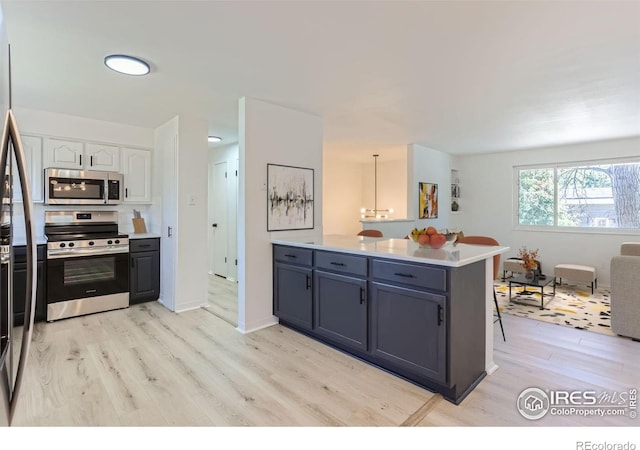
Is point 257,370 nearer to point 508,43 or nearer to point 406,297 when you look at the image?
point 406,297

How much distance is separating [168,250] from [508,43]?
158 inches

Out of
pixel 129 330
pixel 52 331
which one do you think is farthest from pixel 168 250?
pixel 52 331

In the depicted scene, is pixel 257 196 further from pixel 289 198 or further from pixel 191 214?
pixel 191 214

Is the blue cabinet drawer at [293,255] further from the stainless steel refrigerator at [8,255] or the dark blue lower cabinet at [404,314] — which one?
the stainless steel refrigerator at [8,255]

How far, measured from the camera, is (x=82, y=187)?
3.97 m

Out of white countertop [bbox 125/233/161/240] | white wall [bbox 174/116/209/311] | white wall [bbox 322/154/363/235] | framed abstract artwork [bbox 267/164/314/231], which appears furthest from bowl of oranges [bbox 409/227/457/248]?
white wall [bbox 322/154/363/235]

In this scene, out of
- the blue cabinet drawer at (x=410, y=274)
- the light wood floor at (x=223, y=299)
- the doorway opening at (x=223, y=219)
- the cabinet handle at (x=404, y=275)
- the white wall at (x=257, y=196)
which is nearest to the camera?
the blue cabinet drawer at (x=410, y=274)

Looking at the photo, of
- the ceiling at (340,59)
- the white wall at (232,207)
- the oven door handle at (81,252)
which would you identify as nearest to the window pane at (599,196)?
the ceiling at (340,59)

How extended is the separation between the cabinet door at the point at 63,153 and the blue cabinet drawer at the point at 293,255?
2723 millimetres

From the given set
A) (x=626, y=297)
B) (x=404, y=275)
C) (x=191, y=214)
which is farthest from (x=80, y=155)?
(x=626, y=297)

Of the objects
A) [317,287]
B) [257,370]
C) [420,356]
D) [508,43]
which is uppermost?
[508,43]

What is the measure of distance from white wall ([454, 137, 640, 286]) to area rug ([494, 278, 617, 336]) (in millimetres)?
696

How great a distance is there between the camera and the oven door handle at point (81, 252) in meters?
3.59
